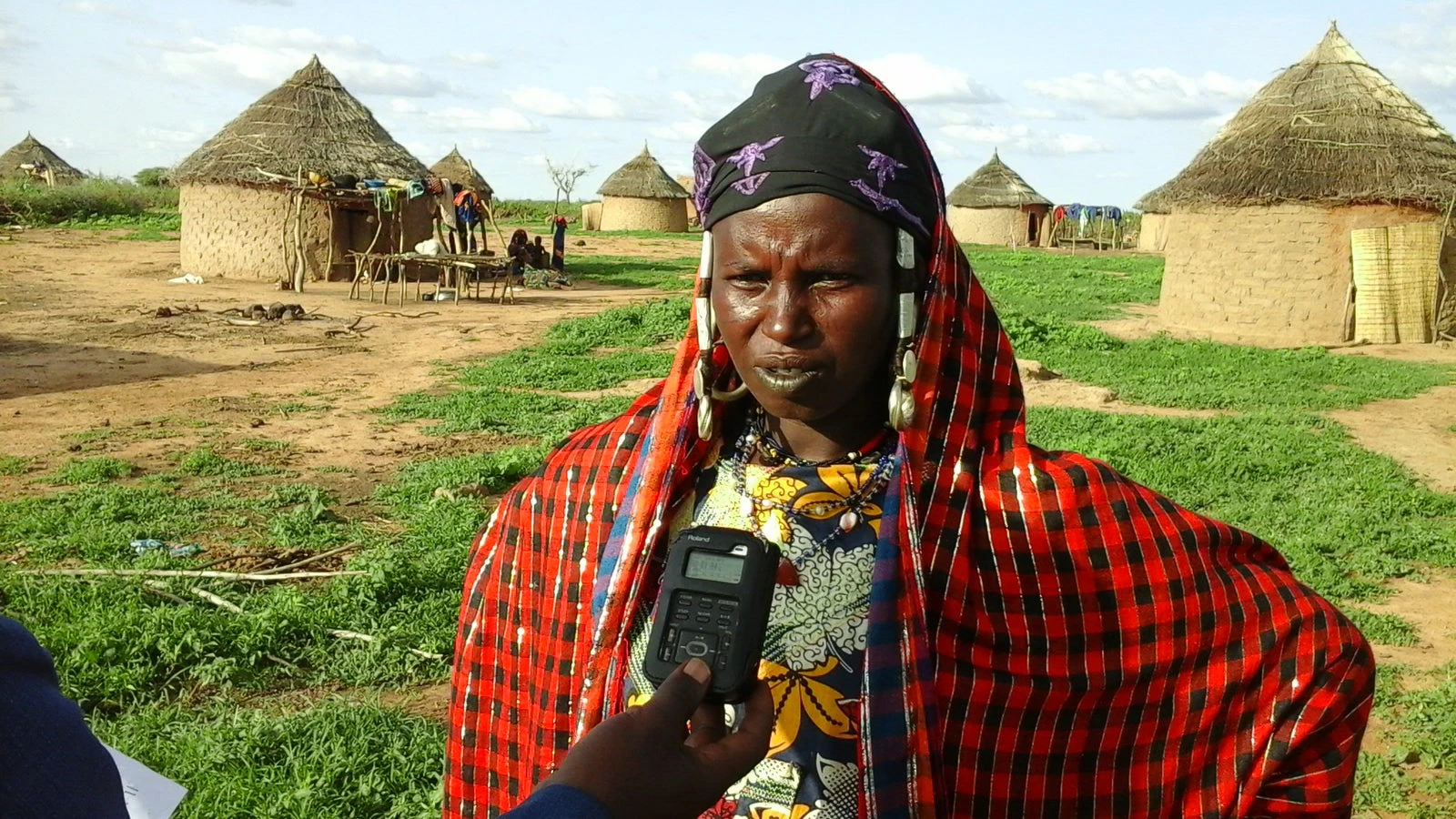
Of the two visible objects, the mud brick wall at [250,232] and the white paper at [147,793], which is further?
the mud brick wall at [250,232]

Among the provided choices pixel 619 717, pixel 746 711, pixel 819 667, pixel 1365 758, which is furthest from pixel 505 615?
pixel 1365 758

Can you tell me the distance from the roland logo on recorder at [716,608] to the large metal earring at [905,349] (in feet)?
1.06

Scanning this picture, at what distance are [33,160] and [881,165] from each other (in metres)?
54.9

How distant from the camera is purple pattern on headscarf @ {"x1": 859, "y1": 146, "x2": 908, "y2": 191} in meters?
1.71

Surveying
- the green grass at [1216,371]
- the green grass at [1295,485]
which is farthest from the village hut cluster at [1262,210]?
the green grass at [1295,485]

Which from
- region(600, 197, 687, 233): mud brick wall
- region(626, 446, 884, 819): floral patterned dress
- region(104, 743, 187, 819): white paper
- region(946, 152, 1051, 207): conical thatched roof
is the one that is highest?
region(946, 152, 1051, 207): conical thatched roof

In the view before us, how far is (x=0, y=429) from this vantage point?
8.26 m

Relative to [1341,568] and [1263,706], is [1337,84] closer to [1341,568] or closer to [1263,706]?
[1341,568]

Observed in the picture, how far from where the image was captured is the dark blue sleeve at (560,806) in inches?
38.2

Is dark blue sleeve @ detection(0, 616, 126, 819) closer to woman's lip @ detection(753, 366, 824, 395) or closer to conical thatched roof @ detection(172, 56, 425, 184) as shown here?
woman's lip @ detection(753, 366, 824, 395)

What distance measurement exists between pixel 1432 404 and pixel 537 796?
11.0 metres

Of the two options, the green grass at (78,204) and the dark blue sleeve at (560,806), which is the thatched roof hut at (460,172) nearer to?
the green grass at (78,204)

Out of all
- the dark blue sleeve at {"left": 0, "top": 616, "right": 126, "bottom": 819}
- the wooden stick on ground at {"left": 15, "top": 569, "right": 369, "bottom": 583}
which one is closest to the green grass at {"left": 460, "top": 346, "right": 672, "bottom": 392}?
the wooden stick on ground at {"left": 15, "top": 569, "right": 369, "bottom": 583}

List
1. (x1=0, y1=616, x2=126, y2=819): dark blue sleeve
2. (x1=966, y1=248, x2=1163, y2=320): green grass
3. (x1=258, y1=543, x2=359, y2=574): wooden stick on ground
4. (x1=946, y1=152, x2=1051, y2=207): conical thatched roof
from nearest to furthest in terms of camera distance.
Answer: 1. (x1=0, y1=616, x2=126, y2=819): dark blue sleeve
2. (x1=258, y1=543, x2=359, y2=574): wooden stick on ground
3. (x1=966, y1=248, x2=1163, y2=320): green grass
4. (x1=946, y1=152, x2=1051, y2=207): conical thatched roof
